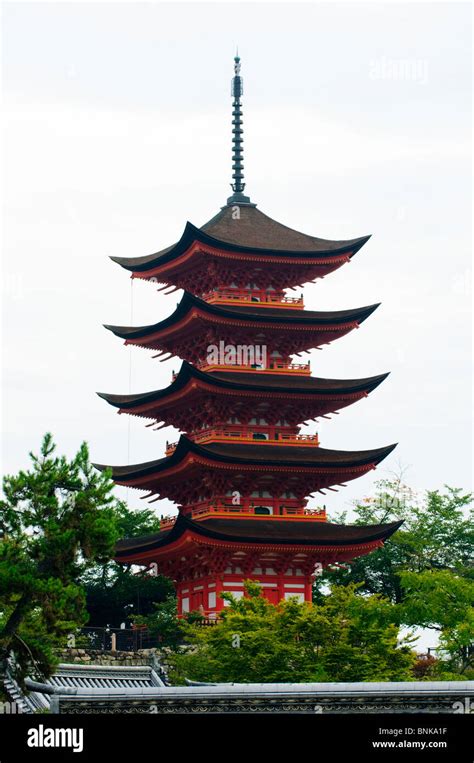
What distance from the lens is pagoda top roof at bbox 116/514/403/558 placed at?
2234 inches

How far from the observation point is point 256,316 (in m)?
61.6

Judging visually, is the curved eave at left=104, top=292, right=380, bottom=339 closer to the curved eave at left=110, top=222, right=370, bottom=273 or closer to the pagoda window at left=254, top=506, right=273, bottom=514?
the curved eave at left=110, top=222, right=370, bottom=273

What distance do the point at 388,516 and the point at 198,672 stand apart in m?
28.8

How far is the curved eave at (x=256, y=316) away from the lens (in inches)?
2388

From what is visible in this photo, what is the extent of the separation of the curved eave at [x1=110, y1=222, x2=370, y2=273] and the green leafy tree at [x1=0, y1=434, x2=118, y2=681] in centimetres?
2619

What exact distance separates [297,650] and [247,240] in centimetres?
2308

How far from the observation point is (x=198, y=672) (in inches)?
1841

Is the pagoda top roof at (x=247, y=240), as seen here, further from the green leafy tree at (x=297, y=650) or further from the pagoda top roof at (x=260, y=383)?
the green leafy tree at (x=297, y=650)

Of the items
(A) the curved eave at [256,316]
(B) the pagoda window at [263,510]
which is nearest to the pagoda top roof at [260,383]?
(A) the curved eave at [256,316]

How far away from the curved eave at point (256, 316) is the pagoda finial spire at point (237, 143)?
22.9 ft

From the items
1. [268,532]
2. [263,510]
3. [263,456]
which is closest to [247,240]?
[263,456]
